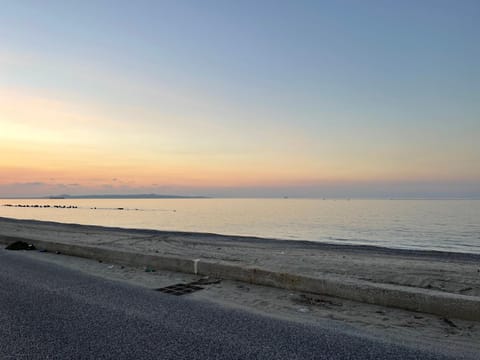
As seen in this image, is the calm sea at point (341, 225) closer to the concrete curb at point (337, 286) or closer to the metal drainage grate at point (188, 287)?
the concrete curb at point (337, 286)

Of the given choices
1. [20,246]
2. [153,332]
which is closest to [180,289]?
[153,332]

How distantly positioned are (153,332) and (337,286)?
319cm

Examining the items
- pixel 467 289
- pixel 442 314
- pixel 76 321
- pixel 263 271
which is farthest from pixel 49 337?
pixel 467 289

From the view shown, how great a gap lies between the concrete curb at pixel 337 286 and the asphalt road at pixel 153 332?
1440 millimetres

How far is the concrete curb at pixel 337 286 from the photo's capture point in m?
5.16

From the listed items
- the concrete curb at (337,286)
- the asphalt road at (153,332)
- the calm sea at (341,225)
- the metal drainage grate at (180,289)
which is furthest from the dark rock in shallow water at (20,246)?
the calm sea at (341,225)

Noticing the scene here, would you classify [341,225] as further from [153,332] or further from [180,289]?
[153,332]

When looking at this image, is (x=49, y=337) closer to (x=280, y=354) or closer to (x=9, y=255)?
(x=280, y=354)

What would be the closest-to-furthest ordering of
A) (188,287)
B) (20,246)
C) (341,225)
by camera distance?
(188,287), (20,246), (341,225)

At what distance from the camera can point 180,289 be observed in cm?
699

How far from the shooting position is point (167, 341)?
14.0ft

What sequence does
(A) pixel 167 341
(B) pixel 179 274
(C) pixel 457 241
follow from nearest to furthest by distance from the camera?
(A) pixel 167 341
(B) pixel 179 274
(C) pixel 457 241

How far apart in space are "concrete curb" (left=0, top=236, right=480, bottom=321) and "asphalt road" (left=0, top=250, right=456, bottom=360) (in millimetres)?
1440

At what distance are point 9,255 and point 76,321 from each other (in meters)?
8.23
